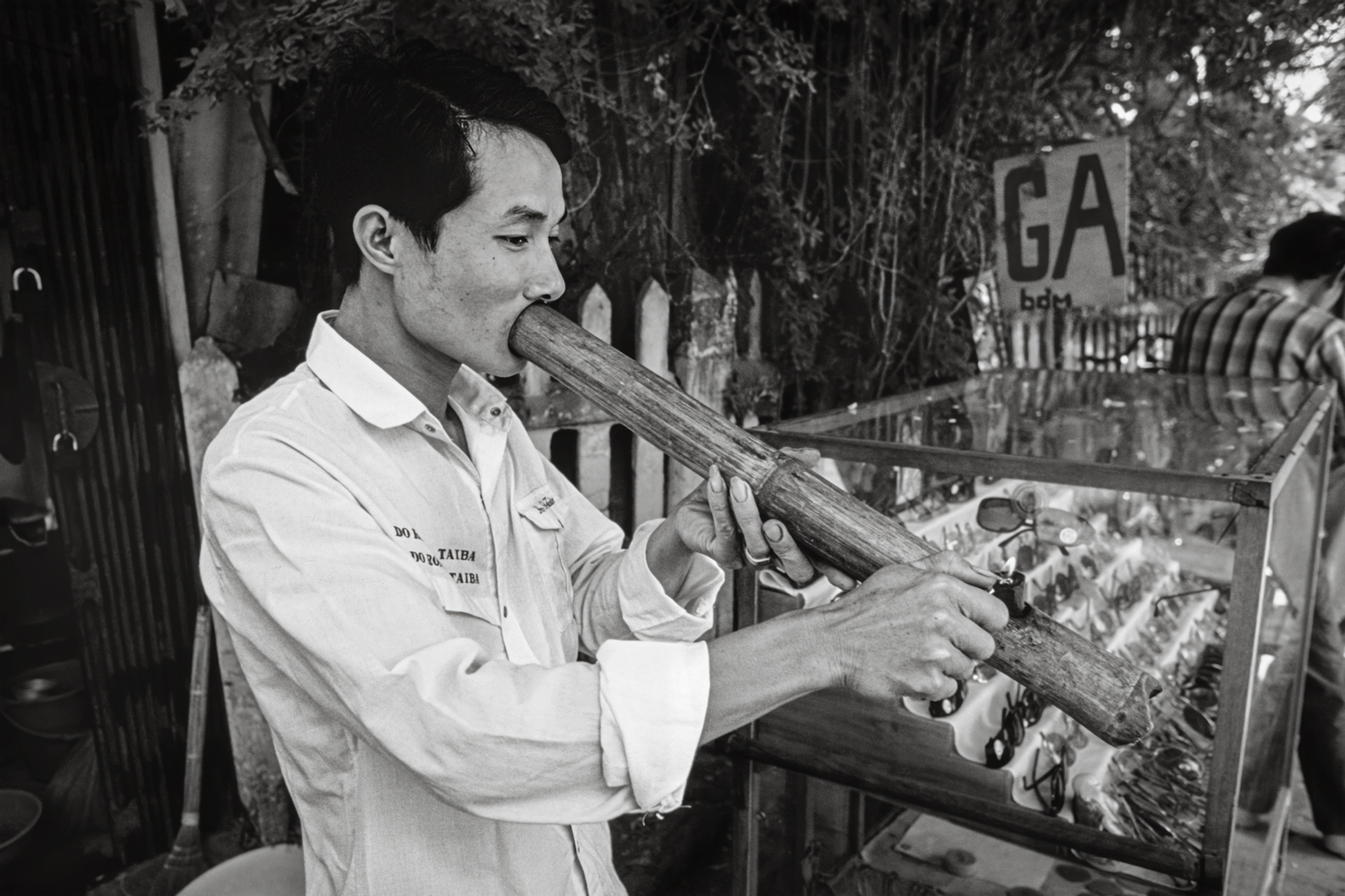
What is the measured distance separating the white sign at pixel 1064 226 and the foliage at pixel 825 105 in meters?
0.23

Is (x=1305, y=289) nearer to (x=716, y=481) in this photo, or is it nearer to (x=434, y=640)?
(x=716, y=481)

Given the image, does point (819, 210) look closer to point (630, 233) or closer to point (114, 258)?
point (630, 233)

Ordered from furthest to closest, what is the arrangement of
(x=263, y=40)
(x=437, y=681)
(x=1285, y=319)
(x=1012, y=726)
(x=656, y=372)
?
(x=1285, y=319) → (x=656, y=372) → (x=1012, y=726) → (x=263, y=40) → (x=437, y=681)

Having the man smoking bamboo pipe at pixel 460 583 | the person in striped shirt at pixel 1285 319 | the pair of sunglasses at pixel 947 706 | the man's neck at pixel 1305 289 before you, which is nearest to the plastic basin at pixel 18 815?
the man smoking bamboo pipe at pixel 460 583

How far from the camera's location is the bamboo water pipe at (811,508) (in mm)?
1124

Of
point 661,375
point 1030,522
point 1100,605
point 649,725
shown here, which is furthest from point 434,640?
point 1100,605

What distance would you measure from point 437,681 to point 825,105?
12.8ft

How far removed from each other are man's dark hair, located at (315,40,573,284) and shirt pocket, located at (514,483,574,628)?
1.61 feet

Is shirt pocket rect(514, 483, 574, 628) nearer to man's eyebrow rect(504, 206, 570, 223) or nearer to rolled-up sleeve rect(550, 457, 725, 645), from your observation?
rolled-up sleeve rect(550, 457, 725, 645)

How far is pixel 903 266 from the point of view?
4.55 meters

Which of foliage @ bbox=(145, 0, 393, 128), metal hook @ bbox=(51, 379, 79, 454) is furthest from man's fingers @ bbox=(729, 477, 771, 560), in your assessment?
metal hook @ bbox=(51, 379, 79, 454)

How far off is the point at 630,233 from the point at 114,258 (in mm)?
1742

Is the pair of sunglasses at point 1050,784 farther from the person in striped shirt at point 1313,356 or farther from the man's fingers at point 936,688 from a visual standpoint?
the person in striped shirt at point 1313,356

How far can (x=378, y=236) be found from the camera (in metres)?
1.31
